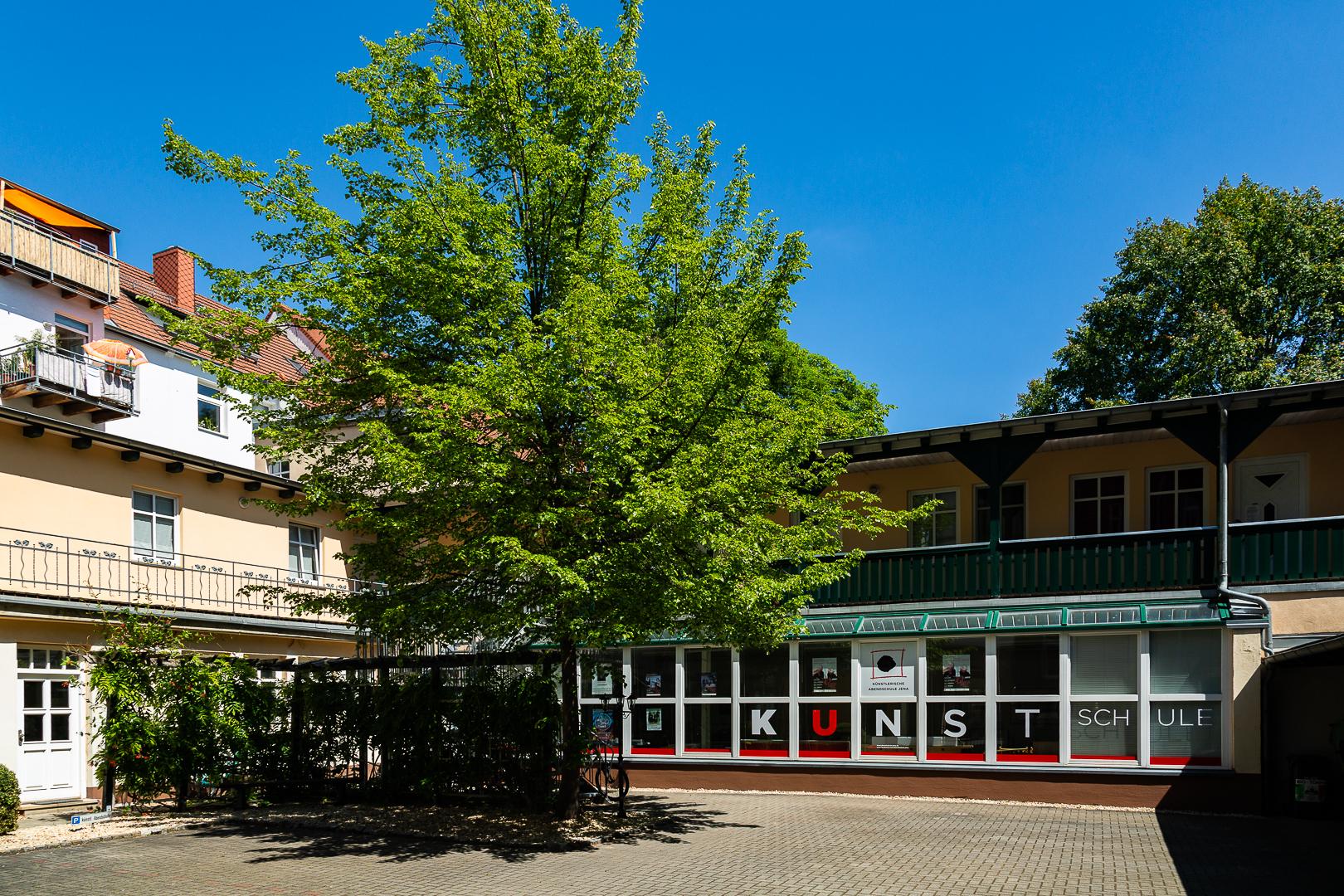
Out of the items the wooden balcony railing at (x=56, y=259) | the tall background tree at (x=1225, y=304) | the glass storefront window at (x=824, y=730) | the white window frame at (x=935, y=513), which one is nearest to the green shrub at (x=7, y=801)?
the glass storefront window at (x=824, y=730)

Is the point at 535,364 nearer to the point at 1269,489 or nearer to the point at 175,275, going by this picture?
the point at 1269,489

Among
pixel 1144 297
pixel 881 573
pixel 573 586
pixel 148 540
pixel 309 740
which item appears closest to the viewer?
pixel 573 586

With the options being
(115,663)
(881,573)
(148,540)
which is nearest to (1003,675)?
(881,573)

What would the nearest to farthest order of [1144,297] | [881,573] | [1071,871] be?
[1071,871] → [881,573] → [1144,297]

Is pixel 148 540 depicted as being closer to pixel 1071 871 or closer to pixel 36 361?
pixel 36 361

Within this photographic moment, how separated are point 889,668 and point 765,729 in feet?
8.22

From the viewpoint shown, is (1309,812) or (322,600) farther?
(1309,812)

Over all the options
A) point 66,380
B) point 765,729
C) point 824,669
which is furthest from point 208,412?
point 824,669

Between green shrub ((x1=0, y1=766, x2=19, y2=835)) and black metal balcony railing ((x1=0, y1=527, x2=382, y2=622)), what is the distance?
354cm

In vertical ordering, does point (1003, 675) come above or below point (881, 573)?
below

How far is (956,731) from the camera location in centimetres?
1839

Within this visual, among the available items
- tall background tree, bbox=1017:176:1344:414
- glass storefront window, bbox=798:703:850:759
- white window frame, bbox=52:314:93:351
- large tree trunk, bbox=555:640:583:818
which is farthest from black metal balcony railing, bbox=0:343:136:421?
tall background tree, bbox=1017:176:1344:414

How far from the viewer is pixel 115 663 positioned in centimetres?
1602

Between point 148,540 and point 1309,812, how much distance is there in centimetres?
2018
